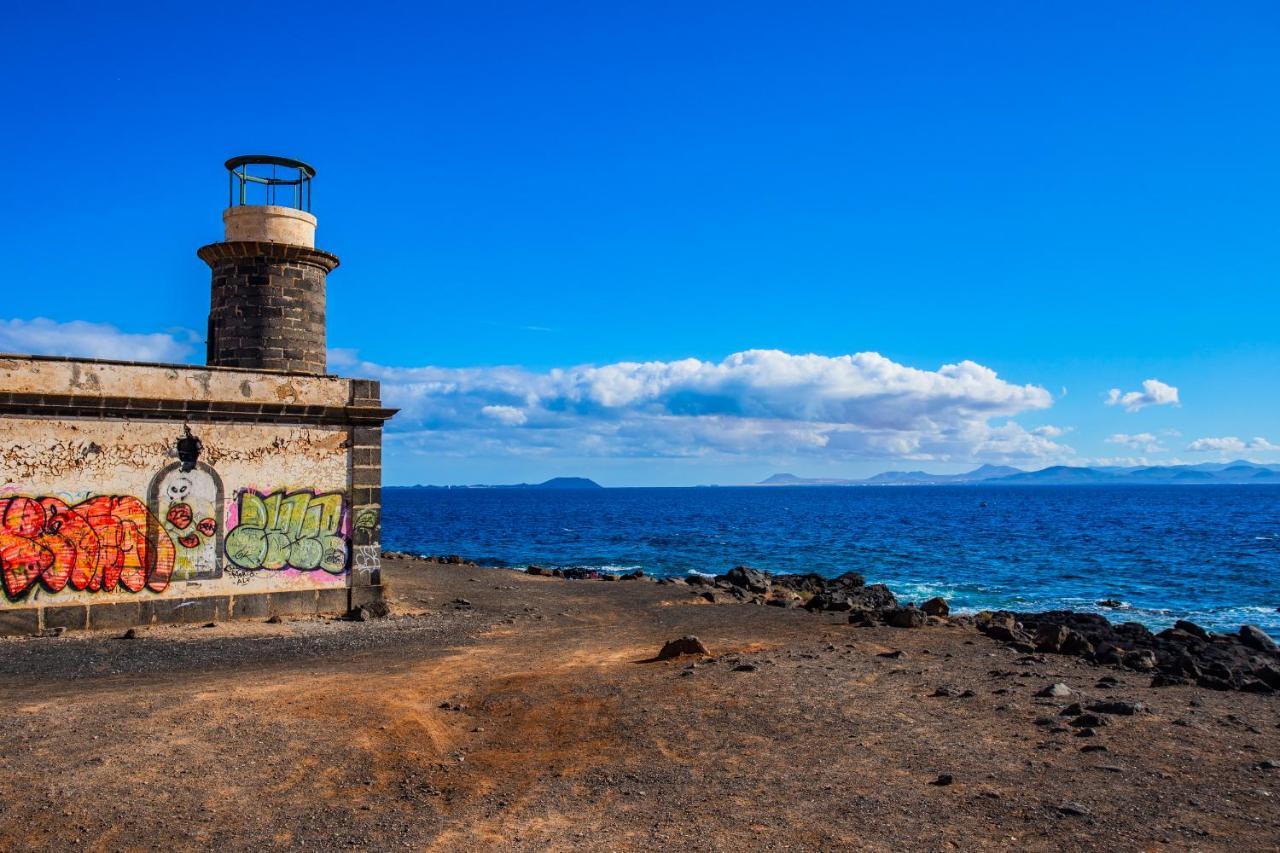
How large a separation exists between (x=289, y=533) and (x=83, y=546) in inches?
139

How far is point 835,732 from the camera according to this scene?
1088cm

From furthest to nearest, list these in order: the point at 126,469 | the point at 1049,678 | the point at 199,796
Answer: the point at 126,469 → the point at 1049,678 → the point at 199,796

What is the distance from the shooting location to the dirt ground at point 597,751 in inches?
311

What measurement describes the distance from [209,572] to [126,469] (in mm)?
2415

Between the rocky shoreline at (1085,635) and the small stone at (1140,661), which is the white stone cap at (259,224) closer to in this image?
the rocky shoreline at (1085,635)

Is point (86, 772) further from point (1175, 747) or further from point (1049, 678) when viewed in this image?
point (1049, 678)

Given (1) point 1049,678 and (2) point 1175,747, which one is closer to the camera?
(2) point 1175,747

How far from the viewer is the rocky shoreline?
599 inches

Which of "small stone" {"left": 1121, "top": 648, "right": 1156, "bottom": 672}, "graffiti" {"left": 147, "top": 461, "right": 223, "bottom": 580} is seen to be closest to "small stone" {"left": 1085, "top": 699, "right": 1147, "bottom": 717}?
"small stone" {"left": 1121, "top": 648, "right": 1156, "bottom": 672}

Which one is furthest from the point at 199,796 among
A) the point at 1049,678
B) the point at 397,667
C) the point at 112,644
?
the point at 1049,678

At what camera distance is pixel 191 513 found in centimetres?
1758

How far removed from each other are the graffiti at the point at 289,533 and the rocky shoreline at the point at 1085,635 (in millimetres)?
10067

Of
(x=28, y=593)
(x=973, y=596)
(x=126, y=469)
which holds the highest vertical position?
(x=126, y=469)

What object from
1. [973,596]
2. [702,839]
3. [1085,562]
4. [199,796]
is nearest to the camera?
[702,839]
